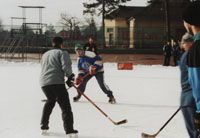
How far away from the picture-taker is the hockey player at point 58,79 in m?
6.48

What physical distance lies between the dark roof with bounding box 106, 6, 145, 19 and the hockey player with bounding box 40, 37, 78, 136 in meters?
49.3

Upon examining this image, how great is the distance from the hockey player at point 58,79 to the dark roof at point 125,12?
162 feet

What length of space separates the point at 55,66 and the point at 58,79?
6.6 inches

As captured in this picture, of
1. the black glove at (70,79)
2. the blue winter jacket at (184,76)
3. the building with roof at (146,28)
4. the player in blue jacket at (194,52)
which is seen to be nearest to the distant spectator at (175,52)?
the building with roof at (146,28)

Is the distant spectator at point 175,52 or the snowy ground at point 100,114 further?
the distant spectator at point 175,52

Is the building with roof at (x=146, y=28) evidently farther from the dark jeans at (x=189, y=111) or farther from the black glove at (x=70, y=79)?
the dark jeans at (x=189, y=111)

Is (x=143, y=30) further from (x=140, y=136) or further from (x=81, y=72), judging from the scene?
(x=140, y=136)

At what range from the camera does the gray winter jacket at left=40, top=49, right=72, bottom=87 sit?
650cm

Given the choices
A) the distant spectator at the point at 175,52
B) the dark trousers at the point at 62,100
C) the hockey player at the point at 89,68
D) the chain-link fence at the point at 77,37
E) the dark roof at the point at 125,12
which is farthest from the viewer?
the dark roof at the point at 125,12

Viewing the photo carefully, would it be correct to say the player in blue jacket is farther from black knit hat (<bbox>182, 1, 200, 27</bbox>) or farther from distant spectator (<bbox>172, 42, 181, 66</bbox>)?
distant spectator (<bbox>172, 42, 181, 66</bbox>)

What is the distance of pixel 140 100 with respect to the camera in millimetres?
10812

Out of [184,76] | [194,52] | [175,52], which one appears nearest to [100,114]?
[184,76]

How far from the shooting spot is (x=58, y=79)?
660 centimetres

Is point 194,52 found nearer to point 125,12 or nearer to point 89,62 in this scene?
point 89,62
